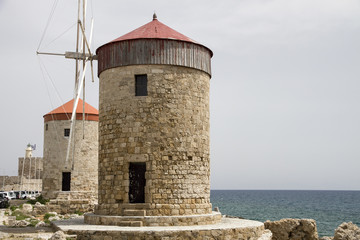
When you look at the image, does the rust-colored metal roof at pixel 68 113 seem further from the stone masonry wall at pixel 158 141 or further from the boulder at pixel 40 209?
the stone masonry wall at pixel 158 141

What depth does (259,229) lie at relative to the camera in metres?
14.1

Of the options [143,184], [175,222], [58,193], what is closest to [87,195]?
[58,193]

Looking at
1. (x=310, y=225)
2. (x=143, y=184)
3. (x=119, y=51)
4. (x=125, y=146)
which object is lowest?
(x=310, y=225)

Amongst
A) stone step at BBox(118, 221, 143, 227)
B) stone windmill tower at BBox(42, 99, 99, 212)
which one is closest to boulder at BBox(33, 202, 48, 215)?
stone windmill tower at BBox(42, 99, 99, 212)

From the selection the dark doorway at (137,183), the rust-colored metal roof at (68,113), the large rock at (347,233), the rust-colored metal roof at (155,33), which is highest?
the rust-colored metal roof at (155,33)

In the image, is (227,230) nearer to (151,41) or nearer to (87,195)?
(151,41)

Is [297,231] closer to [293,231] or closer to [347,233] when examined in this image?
[293,231]

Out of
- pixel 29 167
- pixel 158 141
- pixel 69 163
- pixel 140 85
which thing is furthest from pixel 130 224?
pixel 29 167

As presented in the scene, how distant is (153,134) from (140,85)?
5.99 ft

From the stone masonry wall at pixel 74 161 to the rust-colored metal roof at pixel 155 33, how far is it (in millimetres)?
11568

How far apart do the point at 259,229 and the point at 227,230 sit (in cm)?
154

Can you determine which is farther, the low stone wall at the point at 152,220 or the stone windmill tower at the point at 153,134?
the stone windmill tower at the point at 153,134

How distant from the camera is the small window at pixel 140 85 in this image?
49.7ft

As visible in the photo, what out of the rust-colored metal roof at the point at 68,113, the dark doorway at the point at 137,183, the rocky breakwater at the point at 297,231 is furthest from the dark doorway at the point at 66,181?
the rocky breakwater at the point at 297,231
